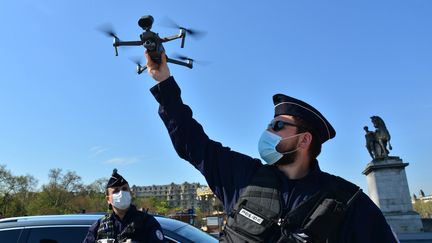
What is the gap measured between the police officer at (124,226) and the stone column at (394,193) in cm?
2077

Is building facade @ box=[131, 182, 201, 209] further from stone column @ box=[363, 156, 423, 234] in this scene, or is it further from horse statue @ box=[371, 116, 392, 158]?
stone column @ box=[363, 156, 423, 234]

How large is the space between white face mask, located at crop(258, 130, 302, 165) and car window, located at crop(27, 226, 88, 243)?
9.55 feet

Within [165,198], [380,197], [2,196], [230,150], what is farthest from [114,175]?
[165,198]

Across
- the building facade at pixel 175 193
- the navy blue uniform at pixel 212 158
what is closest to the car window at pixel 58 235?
the navy blue uniform at pixel 212 158

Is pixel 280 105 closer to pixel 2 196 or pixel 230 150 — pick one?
pixel 230 150

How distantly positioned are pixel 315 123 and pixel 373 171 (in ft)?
75.7

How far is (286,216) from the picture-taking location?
2.05 m

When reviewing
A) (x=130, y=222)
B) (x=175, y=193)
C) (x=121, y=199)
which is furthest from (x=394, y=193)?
(x=175, y=193)

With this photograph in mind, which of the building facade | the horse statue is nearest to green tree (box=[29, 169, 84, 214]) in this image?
the horse statue

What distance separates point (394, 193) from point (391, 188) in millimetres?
302

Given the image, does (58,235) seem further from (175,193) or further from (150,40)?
(175,193)

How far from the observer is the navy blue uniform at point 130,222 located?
4.04 m

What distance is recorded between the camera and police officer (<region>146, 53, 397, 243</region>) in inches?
80.3

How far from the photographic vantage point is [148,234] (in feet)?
13.5
